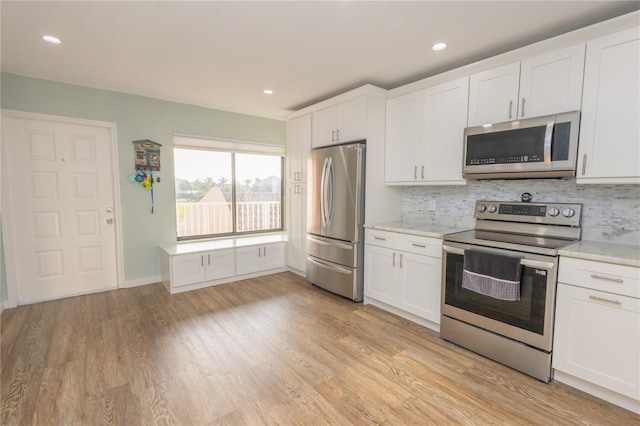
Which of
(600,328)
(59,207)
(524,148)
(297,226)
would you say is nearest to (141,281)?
(59,207)

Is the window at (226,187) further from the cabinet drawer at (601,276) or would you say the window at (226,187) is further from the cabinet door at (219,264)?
the cabinet drawer at (601,276)

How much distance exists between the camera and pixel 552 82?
7.28 feet

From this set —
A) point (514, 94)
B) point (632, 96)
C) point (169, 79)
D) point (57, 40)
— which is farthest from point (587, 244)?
point (57, 40)

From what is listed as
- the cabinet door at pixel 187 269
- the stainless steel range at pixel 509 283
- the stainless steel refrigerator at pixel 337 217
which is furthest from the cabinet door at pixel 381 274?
the cabinet door at pixel 187 269

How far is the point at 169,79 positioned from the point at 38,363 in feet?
9.25

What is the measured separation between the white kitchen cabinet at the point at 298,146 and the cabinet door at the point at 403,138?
3.88ft

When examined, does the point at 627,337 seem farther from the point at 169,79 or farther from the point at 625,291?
the point at 169,79

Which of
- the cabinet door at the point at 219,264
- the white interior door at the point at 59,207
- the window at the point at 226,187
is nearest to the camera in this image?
the white interior door at the point at 59,207

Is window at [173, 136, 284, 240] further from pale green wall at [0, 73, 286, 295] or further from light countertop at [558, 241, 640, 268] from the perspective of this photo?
light countertop at [558, 241, 640, 268]

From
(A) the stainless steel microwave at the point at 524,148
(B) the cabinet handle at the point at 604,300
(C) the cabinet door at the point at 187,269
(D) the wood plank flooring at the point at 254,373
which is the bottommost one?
(D) the wood plank flooring at the point at 254,373

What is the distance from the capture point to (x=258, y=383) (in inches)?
80.2

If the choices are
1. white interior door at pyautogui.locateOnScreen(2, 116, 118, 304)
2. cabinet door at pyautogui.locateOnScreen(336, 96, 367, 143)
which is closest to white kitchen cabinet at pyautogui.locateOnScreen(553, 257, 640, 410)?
cabinet door at pyautogui.locateOnScreen(336, 96, 367, 143)

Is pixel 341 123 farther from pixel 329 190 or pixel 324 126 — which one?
pixel 329 190

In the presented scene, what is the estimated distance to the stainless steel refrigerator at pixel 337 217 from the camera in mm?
3311
